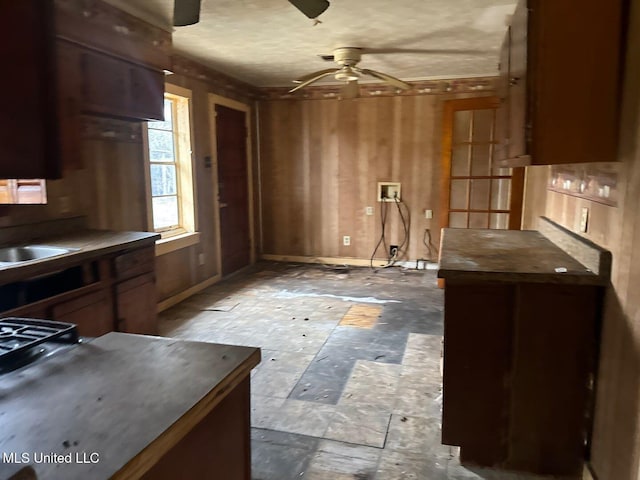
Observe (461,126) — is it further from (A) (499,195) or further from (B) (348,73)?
(B) (348,73)

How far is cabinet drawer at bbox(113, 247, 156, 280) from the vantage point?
2922 mm

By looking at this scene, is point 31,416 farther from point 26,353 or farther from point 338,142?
point 338,142

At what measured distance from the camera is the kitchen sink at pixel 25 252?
272cm

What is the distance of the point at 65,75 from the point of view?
199 centimetres

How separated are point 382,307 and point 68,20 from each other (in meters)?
3.36

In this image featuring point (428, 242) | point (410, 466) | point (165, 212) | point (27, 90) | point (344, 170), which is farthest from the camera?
point (344, 170)

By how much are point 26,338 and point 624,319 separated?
6.39 feet

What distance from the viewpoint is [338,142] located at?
619 cm

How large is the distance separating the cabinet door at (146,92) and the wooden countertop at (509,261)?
2.32m

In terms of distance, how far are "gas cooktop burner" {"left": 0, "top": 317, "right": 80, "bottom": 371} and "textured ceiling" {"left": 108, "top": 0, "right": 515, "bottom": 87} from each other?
249cm

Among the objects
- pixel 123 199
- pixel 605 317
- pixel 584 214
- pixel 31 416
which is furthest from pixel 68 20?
pixel 605 317

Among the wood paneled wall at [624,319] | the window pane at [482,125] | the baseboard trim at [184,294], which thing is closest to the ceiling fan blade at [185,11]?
the wood paneled wall at [624,319]

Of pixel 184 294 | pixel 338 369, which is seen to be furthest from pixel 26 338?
pixel 184 294

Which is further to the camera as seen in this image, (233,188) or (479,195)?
Answer: (233,188)
